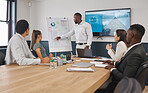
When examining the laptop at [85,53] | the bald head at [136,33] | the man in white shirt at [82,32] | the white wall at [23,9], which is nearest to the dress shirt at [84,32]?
the man in white shirt at [82,32]

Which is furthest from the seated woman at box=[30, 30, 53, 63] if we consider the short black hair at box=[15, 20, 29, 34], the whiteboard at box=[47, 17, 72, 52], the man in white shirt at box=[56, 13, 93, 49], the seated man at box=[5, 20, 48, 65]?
the whiteboard at box=[47, 17, 72, 52]

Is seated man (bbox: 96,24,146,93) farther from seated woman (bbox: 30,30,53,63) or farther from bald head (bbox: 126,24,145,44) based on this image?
seated woman (bbox: 30,30,53,63)

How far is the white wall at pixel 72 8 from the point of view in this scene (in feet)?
14.0

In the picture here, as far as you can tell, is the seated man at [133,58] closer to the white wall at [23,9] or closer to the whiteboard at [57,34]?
the whiteboard at [57,34]

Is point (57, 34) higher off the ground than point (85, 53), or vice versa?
point (57, 34)

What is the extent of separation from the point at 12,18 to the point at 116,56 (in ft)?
13.0

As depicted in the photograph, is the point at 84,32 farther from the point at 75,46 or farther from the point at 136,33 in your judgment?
the point at 136,33

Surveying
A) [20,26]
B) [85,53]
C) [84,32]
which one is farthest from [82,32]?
[20,26]

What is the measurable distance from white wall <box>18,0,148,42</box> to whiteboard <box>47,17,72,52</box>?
1.31 ft

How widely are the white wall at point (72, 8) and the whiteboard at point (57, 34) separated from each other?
399mm

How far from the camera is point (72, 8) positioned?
5.18 meters

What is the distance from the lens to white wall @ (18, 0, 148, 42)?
14.0ft

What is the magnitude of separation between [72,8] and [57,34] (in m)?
1.01

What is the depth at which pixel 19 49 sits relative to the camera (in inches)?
82.1
